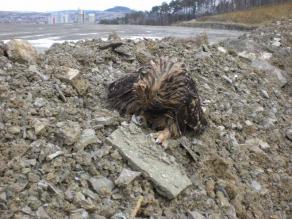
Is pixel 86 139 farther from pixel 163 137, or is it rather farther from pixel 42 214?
pixel 42 214

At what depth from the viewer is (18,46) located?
177 inches

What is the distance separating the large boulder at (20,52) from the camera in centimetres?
441

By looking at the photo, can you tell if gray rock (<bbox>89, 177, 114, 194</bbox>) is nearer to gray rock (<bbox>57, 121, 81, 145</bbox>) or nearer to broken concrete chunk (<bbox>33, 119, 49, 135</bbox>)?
gray rock (<bbox>57, 121, 81, 145</bbox>)

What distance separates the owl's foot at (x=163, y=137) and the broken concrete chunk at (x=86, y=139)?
1.89 feet

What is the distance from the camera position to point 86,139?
3.58 m

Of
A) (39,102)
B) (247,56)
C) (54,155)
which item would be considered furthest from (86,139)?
(247,56)

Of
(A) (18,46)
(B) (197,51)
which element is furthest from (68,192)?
(B) (197,51)

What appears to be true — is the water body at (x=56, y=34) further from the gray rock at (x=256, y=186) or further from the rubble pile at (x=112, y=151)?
the gray rock at (x=256, y=186)

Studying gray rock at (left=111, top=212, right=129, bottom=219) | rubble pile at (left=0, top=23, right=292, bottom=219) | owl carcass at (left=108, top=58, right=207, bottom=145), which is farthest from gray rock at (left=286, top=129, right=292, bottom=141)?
gray rock at (left=111, top=212, right=129, bottom=219)

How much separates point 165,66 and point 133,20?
145ft

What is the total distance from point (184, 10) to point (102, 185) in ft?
185

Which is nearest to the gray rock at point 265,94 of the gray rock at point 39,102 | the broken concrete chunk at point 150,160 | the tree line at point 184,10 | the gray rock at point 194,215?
the broken concrete chunk at point 150,160

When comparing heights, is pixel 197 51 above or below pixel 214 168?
above

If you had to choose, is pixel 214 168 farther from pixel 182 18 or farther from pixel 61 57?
pixel 182 18
